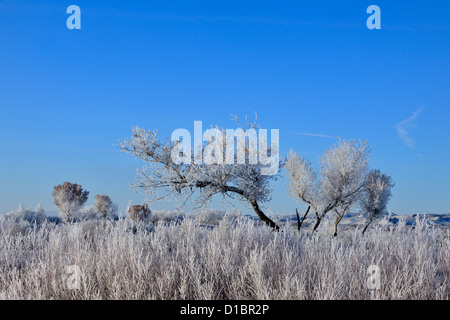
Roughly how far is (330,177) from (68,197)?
793 inches

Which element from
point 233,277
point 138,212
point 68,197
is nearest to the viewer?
point 233,277

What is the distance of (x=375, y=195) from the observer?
23.8 m

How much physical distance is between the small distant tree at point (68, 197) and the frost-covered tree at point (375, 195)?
2051 centimetres

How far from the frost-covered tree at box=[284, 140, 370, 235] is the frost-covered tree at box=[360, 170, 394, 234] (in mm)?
3633

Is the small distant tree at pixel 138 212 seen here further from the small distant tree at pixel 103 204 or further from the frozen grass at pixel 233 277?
the frozen grass at pixel 233 277

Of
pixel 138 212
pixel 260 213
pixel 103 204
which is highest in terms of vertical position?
pixel 260 213

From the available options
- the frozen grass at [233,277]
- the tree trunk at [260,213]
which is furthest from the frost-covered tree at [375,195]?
the frozen grass at [233,277]

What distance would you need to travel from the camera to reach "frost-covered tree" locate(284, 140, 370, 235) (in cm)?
1988

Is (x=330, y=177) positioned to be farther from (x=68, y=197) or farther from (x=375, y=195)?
(x=68, y=197)

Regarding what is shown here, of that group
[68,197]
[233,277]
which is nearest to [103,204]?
[68,197]

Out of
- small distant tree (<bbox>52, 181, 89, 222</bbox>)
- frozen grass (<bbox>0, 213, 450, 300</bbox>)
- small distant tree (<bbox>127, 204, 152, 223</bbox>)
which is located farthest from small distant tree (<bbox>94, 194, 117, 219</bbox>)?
frozen grass (<bbox>0, 213, 450, 300</bbox>)
